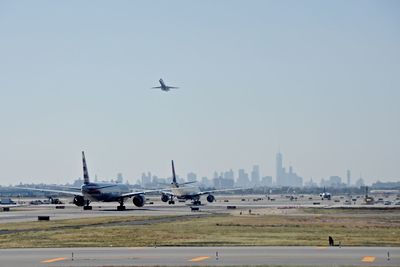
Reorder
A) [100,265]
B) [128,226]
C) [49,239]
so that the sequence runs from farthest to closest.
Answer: [128,226] < [49,239] < [100,265]

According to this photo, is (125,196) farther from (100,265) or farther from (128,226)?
(100,265)

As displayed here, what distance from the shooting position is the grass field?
56.9 meters

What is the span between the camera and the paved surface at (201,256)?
43188mm

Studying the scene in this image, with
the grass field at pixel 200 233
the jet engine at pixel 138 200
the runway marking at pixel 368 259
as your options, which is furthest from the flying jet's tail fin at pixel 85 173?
the runway marking at pixel 368 259

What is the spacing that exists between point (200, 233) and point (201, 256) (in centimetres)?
2000

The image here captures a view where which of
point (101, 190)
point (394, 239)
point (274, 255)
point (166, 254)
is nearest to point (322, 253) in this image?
point (274, 255)

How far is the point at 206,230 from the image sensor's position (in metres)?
70.5

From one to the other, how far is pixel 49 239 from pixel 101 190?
218 feet

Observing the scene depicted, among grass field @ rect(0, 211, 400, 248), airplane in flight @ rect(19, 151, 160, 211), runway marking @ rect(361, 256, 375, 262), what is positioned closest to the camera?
runway marking @ rect(361, 256, 375, 262)

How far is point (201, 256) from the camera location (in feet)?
154

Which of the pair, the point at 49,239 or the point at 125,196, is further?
the point at 125,196

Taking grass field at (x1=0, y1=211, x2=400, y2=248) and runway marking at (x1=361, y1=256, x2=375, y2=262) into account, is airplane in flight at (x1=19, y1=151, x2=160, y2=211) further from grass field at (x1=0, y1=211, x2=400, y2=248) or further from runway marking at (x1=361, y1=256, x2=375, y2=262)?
runway marking at (x1=361, y1=256, x2=375, y2=262)

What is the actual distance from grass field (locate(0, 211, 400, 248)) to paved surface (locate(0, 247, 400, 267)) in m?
3.96

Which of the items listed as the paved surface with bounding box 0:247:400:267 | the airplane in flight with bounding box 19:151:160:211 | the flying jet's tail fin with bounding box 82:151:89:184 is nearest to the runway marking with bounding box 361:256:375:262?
the paved surface with bounding box 0:247:400:267
